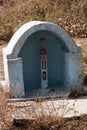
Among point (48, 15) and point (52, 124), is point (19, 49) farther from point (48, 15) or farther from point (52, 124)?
point (48, 15)

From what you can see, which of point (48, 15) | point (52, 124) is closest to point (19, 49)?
point (52, 124)

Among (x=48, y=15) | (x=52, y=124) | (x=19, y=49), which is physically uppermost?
(x=48, y=15)

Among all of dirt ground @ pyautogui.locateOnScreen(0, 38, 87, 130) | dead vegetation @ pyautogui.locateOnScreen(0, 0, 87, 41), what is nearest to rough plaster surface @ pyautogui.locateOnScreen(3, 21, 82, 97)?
dirt ground @ pyautogui.locateOnScreen(0, 38, 87, 130)

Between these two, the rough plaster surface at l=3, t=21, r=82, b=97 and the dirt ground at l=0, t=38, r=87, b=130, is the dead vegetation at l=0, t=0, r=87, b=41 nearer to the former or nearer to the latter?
the rough plaster surface at l=3, t=21, r=82, b=97

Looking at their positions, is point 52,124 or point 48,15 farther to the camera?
point 48,15

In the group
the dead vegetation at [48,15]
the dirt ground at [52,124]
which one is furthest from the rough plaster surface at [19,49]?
the dead vegetation at [48,15]

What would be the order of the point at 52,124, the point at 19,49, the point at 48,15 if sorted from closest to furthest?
the point at 52,124 < the point at 19,49 < the point at 48,15

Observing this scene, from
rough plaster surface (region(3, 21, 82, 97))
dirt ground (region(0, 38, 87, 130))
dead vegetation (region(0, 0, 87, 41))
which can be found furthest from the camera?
dead vegetation (region(0, 0, 87, 41))

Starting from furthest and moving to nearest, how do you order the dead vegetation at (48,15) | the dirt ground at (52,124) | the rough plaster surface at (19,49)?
the dead vegetation at (48,15)
the rough plaster surface at (19,49)
the dirt ground at (52,124)

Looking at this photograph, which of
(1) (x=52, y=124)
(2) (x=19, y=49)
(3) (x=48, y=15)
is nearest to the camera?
(1) (x=52, y=124)

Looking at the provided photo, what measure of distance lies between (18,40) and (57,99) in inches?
47.5

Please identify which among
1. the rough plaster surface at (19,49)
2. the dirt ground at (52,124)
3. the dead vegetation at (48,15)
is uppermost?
the dead vegetation at (48,15)

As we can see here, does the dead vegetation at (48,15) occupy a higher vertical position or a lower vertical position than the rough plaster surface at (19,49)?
higher

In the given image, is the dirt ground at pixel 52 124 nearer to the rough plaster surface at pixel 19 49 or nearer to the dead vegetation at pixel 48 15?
the rough plaster surface at pixel 19 49
